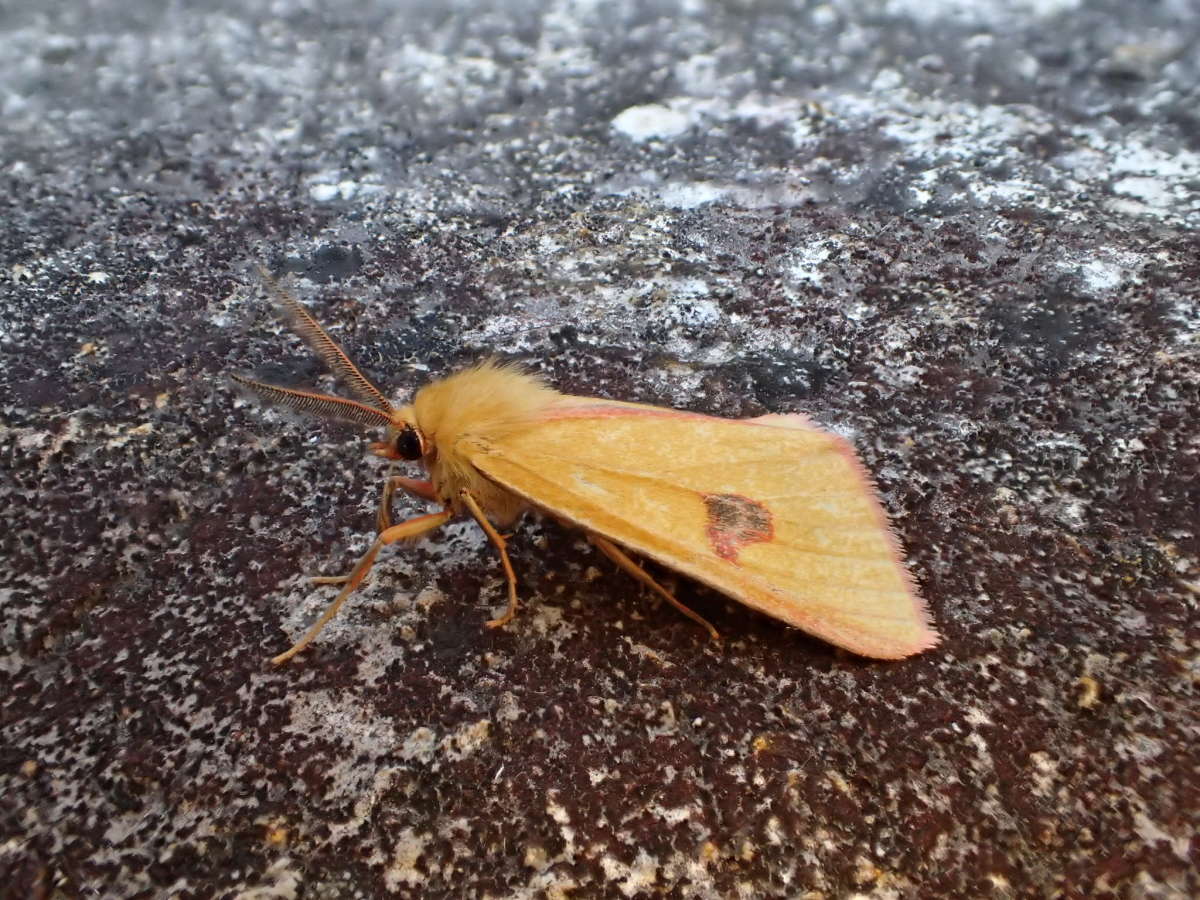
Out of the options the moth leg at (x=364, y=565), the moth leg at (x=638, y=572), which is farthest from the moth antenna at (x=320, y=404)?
the moth leg at (x=638, y=572)

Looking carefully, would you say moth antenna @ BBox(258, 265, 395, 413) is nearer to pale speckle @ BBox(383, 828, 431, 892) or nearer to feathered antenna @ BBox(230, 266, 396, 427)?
feathered antenna @ BBox(230, 266, 396, 427)

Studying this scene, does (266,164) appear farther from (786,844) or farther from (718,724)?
(786,844)

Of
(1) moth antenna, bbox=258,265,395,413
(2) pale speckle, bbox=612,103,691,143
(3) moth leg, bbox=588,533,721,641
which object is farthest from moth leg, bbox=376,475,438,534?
(2) pale speckle, bbox=612,103,691,143

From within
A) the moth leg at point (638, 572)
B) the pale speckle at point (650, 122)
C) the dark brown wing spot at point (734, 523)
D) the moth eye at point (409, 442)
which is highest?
the pale speckle at point (650, 122)

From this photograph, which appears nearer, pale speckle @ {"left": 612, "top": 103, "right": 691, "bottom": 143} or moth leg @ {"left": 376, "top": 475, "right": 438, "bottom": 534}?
moth leg @ {"left": 376, "top": 475, "right": 438, "bottom": 534}

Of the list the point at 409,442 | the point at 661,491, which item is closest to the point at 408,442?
the point at 409,442

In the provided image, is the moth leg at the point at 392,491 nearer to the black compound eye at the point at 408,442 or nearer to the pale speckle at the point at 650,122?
the black compound eye at the point at 408,442

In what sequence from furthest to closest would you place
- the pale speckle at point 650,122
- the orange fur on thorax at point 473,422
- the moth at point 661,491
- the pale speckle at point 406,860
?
the pale speckle at point 650,122, the orange fur on thorax at point 473,422, the moth at point 661,491, the pale speckle at point 406,860
